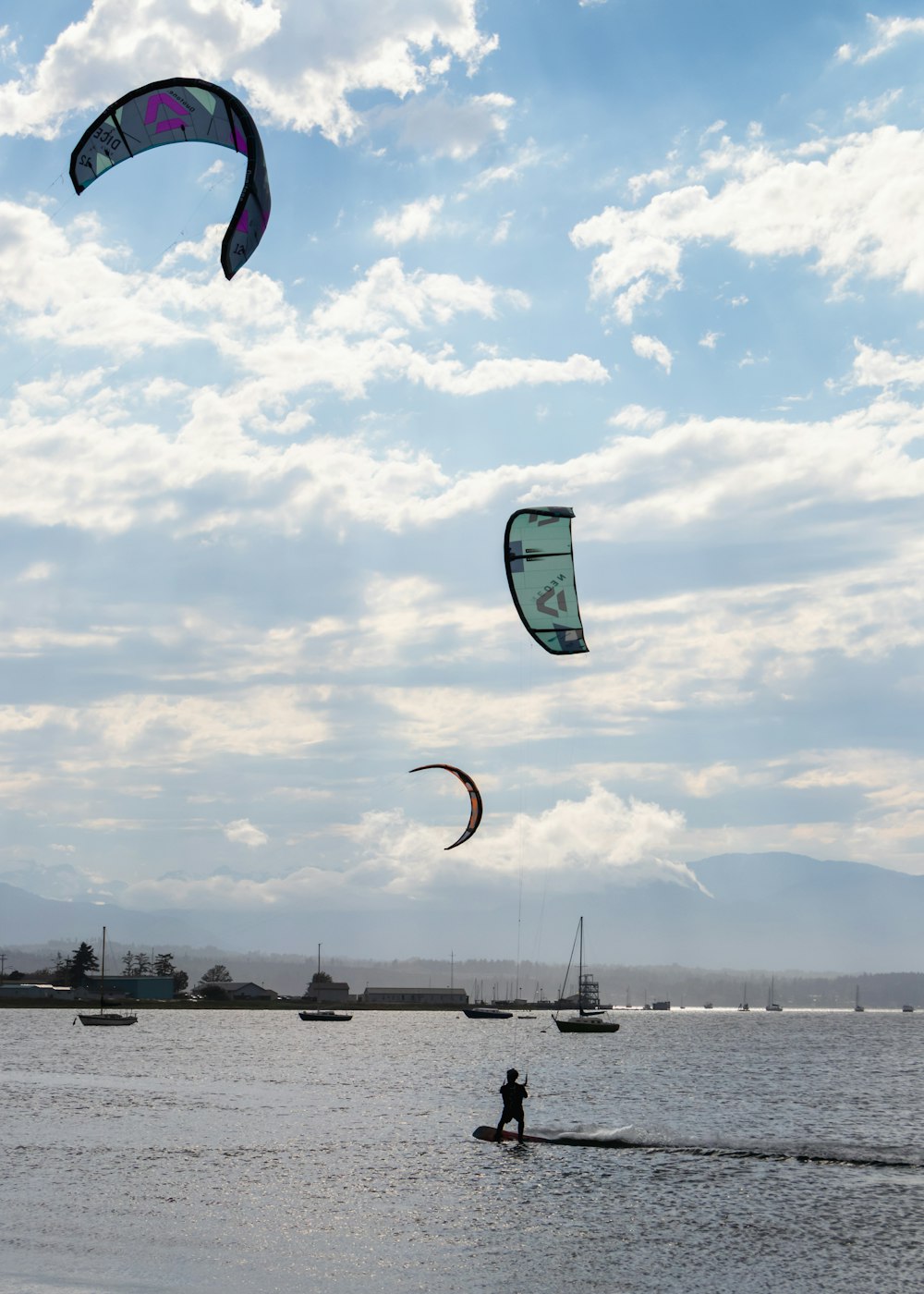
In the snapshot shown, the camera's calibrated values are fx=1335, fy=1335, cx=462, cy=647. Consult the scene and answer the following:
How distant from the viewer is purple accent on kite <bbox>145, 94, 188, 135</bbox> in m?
17.2

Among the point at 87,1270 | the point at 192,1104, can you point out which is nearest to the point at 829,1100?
the point at 192,1104

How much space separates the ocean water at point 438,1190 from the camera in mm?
16734

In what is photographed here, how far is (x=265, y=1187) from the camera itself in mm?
22562

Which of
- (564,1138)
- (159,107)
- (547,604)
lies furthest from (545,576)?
(564,1138)

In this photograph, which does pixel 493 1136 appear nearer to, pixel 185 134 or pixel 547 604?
pixel 547 604

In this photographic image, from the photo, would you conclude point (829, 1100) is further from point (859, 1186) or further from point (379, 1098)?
point (859, 1186)

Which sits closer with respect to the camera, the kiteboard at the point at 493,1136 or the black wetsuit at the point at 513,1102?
the black wetsuit at the point at 513,1102

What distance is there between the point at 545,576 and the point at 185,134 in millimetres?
10832

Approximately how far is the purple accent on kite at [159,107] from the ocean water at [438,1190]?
Result: 14099mm

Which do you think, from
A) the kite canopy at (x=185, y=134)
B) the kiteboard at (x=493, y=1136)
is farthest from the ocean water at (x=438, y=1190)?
the kite canopy at (x=185, y=134)

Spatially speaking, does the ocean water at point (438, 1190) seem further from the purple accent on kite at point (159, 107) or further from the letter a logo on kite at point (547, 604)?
the purple accent on kite at point (159, 107)

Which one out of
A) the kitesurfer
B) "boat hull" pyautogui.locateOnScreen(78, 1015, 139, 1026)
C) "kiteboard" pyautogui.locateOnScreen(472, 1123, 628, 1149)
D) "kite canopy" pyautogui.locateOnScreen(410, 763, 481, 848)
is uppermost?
"kite canopy" pyautogui.locateOnScreen(410, 763, 481, 848)

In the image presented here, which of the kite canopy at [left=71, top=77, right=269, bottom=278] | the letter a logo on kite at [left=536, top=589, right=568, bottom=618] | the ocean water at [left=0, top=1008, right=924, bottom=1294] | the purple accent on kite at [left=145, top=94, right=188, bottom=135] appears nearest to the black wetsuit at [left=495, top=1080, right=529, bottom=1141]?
the ocean water at [left=0, top=1008, right=924, bottom=1294]

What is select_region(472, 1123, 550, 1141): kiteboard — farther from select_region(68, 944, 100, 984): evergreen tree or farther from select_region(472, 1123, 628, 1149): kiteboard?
select_region(68, 944, 100, 984): evergreen tree
